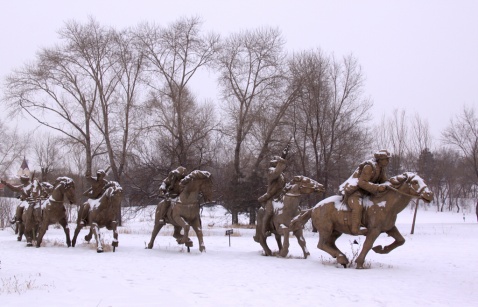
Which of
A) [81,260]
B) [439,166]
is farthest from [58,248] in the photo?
[439,166]

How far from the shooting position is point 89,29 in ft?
95.2

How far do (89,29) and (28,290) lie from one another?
81.2 ft

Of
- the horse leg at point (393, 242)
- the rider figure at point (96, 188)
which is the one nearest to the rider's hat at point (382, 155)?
the horse leg at point (393, 242)

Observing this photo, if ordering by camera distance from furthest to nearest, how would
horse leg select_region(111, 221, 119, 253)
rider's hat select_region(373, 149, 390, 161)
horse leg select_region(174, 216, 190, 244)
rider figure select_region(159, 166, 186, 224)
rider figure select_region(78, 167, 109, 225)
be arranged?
rider figure select_region(78, 167, 109, 225) → rider figure select_region(159, 166, 186, 224) → horse leg select_region(111, 221, 119, 253) → horse leg select_region(174, 216, 190, 244) → rider's hat select_region(373, 149, 390, 161)

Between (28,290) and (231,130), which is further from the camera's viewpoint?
(231,130)

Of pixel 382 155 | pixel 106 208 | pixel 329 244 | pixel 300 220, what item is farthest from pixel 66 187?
pixel 382 155

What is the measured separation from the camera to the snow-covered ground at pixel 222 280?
6812 mm

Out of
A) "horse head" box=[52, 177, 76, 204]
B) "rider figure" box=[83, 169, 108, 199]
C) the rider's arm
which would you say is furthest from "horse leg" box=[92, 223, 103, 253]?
the rider's arm

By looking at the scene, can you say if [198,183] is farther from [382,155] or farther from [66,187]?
[382,155]

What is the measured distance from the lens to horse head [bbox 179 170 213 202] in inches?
513

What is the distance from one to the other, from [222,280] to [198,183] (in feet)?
16.3

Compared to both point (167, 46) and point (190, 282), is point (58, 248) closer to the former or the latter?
point (190, 282)

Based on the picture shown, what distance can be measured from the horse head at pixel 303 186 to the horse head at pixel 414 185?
7.69 feet

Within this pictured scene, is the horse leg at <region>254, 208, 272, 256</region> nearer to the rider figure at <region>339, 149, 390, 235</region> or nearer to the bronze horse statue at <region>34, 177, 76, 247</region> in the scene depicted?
the rider figure at <region>339, 149, 390, 235</region>
